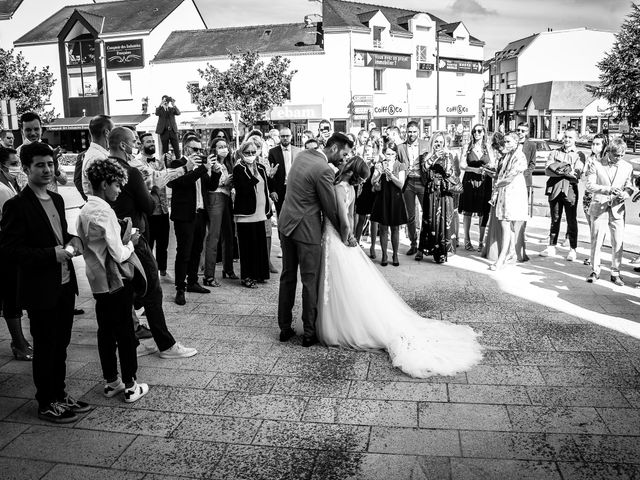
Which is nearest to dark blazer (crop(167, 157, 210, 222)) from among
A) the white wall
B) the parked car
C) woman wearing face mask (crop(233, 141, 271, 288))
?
woman wearing face mask (crop(233, 141, 271, 288))

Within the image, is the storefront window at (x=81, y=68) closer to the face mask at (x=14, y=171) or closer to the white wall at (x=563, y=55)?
the face mask at (x=14, y=171)

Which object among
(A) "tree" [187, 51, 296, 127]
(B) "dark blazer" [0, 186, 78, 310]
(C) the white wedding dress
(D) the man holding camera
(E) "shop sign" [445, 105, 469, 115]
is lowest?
(C) the white wedding dress

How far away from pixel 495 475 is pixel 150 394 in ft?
8.59

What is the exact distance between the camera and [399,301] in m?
6.08

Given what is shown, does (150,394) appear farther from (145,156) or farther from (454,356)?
(145,156)

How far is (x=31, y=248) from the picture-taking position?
4.20m

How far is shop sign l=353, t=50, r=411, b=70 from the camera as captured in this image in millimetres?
44156

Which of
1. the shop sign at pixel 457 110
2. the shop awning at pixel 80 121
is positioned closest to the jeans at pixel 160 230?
the shop awning at pixel 80 121

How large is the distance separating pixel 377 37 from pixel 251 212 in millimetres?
40552

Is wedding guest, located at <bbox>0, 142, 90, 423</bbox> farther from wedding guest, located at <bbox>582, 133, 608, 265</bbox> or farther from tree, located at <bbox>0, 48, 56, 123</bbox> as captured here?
tree, located at <bbox>0, 48, 56, 123</bbox>

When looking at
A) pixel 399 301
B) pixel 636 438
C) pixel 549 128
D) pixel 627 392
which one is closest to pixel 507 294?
pixel 399 301

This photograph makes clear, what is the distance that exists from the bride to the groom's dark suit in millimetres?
98

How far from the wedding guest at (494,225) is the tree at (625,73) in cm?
2514

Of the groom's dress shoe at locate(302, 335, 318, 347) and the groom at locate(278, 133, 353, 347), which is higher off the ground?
the groom at locate(278, 133, 353, 347)
